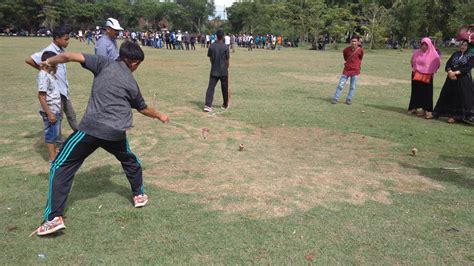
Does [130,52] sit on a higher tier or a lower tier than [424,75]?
higher

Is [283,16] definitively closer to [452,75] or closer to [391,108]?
[391,108]

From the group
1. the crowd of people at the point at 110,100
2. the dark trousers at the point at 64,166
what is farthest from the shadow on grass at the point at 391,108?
the dark trousers at the point at 64,166

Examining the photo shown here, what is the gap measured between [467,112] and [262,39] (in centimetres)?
3875

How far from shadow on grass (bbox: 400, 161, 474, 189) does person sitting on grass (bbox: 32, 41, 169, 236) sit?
4.21 metres

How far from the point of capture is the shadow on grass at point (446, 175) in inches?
213

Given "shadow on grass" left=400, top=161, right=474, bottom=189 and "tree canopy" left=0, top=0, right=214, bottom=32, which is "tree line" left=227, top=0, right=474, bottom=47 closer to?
"shadow on grass" left=400, top=161, right=474, bottom=189

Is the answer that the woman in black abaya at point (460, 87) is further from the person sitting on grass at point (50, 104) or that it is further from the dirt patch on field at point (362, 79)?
the person sitting on grass at point (50, 104)

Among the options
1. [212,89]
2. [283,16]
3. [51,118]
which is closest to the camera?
[51,118]

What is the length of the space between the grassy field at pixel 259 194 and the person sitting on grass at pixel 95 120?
37 centimetres

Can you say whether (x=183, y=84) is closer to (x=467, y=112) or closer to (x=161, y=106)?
(x=161, y=106)

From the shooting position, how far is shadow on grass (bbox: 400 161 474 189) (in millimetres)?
5406

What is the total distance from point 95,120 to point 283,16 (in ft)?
158

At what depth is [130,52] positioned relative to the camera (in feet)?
13.0

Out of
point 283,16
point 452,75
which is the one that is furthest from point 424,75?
point 283,16
